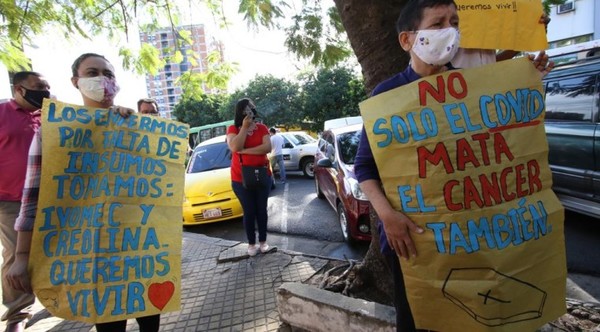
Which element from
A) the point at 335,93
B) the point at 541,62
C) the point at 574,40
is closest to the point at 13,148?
the point at 541,62

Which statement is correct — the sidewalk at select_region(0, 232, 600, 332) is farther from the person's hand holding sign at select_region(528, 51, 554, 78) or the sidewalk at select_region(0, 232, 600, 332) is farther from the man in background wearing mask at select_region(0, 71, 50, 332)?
the person's hand holding sign at select_region(528, 51, 554, 78)

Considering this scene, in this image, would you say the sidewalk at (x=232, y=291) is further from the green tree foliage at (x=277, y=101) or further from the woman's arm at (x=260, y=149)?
the green tree foliage at (x=277, y=101)

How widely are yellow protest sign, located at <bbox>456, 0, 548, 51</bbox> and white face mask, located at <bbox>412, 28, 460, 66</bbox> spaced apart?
0.04 meters

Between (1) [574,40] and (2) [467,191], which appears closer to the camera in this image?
(2) [467,191]

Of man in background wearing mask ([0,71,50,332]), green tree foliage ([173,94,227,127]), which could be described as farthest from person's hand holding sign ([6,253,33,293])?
green tree foliage ([173,94,227,127])

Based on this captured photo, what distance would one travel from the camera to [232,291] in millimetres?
3469

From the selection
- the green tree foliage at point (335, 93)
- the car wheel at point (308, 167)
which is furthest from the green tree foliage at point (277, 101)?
the car wheel at point (308, 167)

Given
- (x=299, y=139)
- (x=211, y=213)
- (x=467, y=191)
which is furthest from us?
(x=299, y=139)

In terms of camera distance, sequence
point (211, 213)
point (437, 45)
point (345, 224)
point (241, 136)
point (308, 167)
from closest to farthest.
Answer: point (437, 45)
point (241, 136)
point (345, 224)
point (211, 213)
point (308, 167)

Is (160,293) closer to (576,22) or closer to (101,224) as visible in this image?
(101,224)

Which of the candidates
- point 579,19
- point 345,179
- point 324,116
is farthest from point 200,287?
point 324,116

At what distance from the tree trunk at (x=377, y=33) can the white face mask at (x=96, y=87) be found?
1.59m

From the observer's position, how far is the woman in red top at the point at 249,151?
12.5ft

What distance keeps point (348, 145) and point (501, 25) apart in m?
4.09
